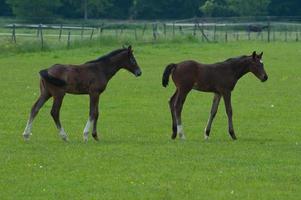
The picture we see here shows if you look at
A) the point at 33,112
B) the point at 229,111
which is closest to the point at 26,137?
the point at 33,112

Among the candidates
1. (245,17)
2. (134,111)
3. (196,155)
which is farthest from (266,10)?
(196,155)

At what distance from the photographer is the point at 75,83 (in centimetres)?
2020

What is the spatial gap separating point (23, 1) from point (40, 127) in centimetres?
8265

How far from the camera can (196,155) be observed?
17828 millimetres

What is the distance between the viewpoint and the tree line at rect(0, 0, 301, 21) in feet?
348

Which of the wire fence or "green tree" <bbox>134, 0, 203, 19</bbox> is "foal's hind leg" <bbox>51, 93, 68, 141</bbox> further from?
"green tree" <bbox>134, 0, 203, 19</bbox>

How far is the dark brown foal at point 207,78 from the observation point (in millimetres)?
20688

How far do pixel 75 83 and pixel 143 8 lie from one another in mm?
98775

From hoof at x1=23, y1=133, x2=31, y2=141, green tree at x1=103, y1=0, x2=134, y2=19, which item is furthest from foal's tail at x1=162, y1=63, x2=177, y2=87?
green tree at x1=103, y1=0, x2=134, y2=19

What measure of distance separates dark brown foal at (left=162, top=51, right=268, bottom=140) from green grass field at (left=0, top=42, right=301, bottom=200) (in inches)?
21.3

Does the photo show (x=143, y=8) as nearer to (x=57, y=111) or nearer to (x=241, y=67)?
(x=241, y=67)

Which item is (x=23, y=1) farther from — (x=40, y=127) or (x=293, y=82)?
(x=40, y=127)

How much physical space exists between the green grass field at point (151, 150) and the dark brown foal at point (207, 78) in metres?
0.54

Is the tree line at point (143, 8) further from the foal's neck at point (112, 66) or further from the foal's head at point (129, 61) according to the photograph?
the foal's neck at point (112, 66)
